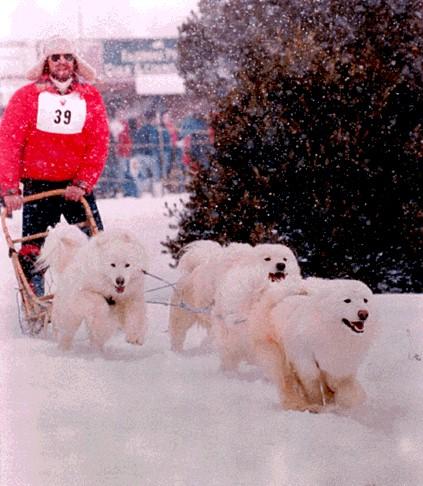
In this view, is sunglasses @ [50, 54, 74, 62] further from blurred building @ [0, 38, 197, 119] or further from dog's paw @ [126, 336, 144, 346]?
dog's paw @ [126, 336, 144, 346]

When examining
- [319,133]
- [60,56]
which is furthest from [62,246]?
[319,133]

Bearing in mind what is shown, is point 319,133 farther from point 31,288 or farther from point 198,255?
point 31,288

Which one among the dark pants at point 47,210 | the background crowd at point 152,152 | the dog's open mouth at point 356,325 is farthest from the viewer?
the background crowd at point 152,152

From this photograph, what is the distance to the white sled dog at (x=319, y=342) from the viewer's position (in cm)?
232

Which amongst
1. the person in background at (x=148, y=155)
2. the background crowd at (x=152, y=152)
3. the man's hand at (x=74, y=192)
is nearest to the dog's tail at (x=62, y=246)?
the man's hand at (x=74, y=192)

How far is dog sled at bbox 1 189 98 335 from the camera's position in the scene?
131 inches

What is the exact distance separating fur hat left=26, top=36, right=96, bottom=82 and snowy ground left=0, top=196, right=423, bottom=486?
984 mm

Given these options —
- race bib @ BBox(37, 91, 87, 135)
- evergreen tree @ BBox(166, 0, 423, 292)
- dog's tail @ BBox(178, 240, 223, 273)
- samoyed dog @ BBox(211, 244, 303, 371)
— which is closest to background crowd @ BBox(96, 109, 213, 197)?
evergreen tree @ BBox(166, 0, 423, 292)

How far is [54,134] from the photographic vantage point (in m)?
3.14

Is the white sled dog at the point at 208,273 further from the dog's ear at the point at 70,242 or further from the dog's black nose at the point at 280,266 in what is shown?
the dog's ear at the point at 70,242

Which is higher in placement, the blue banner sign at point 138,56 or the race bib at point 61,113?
the blue banner sign at point 138,56

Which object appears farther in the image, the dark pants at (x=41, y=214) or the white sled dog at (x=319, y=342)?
the dark pants at (x=41, y=214)

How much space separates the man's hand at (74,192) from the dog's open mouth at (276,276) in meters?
0.93

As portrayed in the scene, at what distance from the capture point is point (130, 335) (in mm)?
3135
